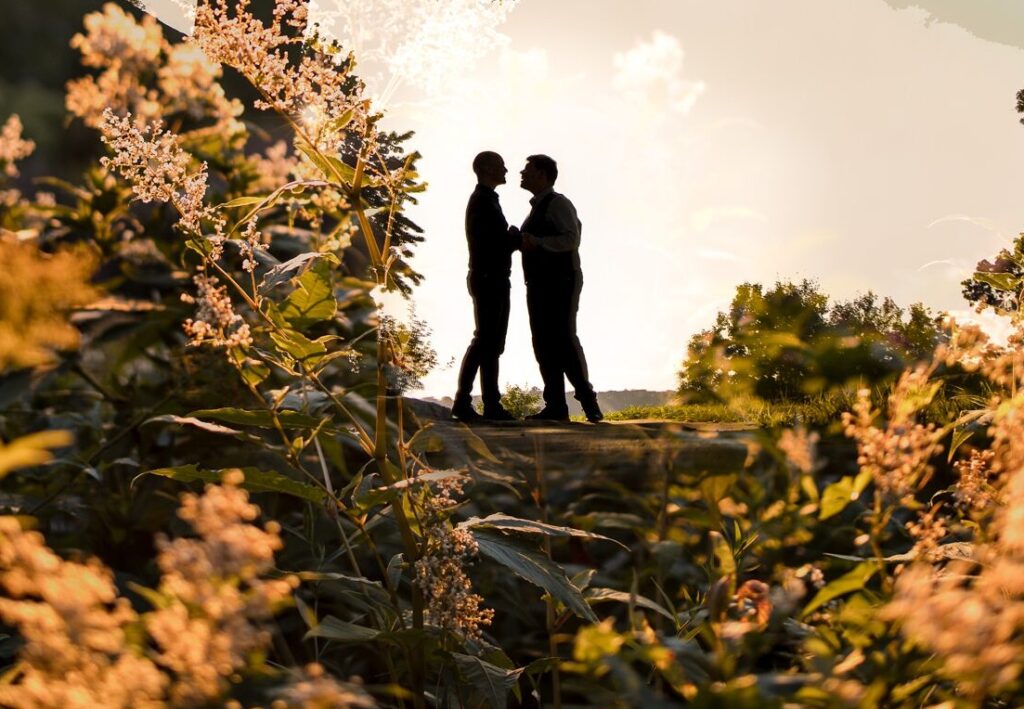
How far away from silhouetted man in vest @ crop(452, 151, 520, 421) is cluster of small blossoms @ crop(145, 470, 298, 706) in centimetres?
311

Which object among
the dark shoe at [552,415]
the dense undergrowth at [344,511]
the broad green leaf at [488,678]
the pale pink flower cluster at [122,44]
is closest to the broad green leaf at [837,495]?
the dense undergrowth at [344,511]

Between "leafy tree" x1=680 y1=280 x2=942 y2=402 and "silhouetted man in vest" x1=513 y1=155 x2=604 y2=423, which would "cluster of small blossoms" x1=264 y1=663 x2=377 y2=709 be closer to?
"silhouetted man in vest" x1=513 y1=155 x2=604 y2=423

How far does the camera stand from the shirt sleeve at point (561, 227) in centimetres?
361

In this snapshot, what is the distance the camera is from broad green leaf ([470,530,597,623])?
110cm

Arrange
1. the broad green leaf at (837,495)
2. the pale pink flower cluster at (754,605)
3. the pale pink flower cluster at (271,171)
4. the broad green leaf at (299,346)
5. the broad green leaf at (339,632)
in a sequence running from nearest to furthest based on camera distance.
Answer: the pale pink flower cluster at (754,605) → the broad green leaf at (837,495) → the broad green leaf at (339,632) → the broad green leaf at (299,346) → the pale pink flower cluster at (271,171)

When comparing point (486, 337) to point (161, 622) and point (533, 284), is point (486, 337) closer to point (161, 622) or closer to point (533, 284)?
point (533, 284)

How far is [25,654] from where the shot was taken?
466mm

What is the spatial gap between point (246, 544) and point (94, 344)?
267 cm

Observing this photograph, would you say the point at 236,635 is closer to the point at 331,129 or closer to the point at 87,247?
the point at 331,129

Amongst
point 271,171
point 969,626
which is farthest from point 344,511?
point 271,171

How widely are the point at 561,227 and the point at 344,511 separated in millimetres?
2599

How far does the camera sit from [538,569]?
1146mm

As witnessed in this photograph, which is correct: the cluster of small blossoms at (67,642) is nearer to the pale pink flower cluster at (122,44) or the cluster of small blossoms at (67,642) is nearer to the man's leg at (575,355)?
the man's leg at (575,355)

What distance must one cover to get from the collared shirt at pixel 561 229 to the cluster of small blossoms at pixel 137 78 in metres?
1.25
